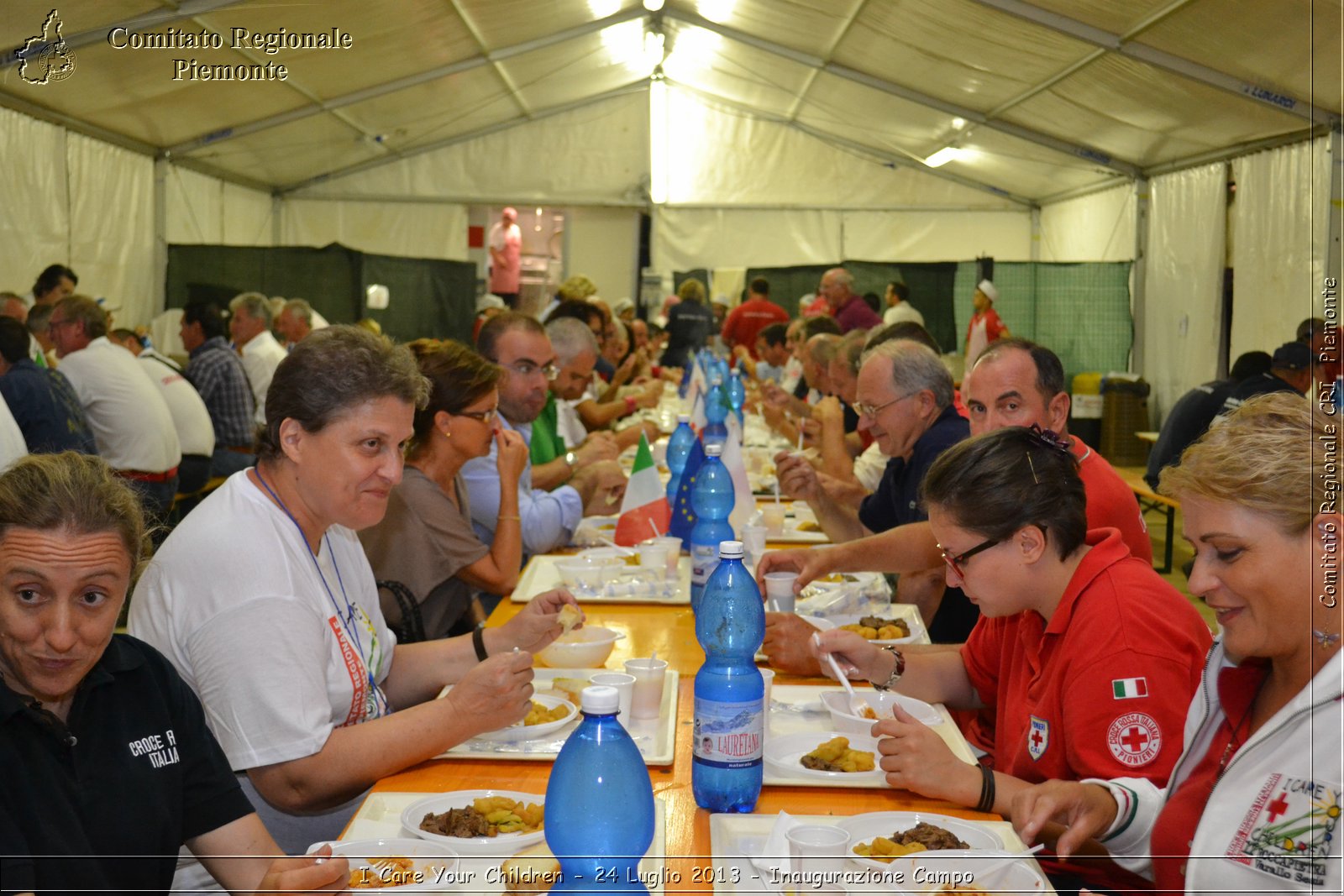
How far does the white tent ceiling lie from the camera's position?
7305 mm

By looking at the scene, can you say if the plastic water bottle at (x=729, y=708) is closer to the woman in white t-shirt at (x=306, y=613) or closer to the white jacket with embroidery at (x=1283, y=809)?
the woman in white t-shirt at (x=306, y=613)

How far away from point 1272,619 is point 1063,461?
60 centimetres

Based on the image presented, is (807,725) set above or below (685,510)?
below

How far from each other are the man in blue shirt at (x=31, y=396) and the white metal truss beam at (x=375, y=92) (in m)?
6.30

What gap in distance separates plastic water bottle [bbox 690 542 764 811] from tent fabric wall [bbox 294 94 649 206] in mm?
13994

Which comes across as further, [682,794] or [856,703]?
[856,703]

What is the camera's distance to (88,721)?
1485mm

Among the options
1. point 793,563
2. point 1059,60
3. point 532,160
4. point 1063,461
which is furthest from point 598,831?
point 532,160

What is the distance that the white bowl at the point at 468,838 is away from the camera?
1.55 metres

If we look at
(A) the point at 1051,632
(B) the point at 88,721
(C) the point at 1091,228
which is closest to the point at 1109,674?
(A) the point at 1051,632

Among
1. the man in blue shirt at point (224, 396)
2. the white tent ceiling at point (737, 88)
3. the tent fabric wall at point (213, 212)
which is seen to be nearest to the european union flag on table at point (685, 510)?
the white tent ceiling at point (737, 88)

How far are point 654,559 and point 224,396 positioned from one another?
16.2 ft

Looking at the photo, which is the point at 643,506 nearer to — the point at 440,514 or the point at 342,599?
the point at 440,514

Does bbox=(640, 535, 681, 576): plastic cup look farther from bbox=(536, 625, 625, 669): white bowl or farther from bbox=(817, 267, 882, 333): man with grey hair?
bbox=(817, 267, 882, 333): man with grey hair
